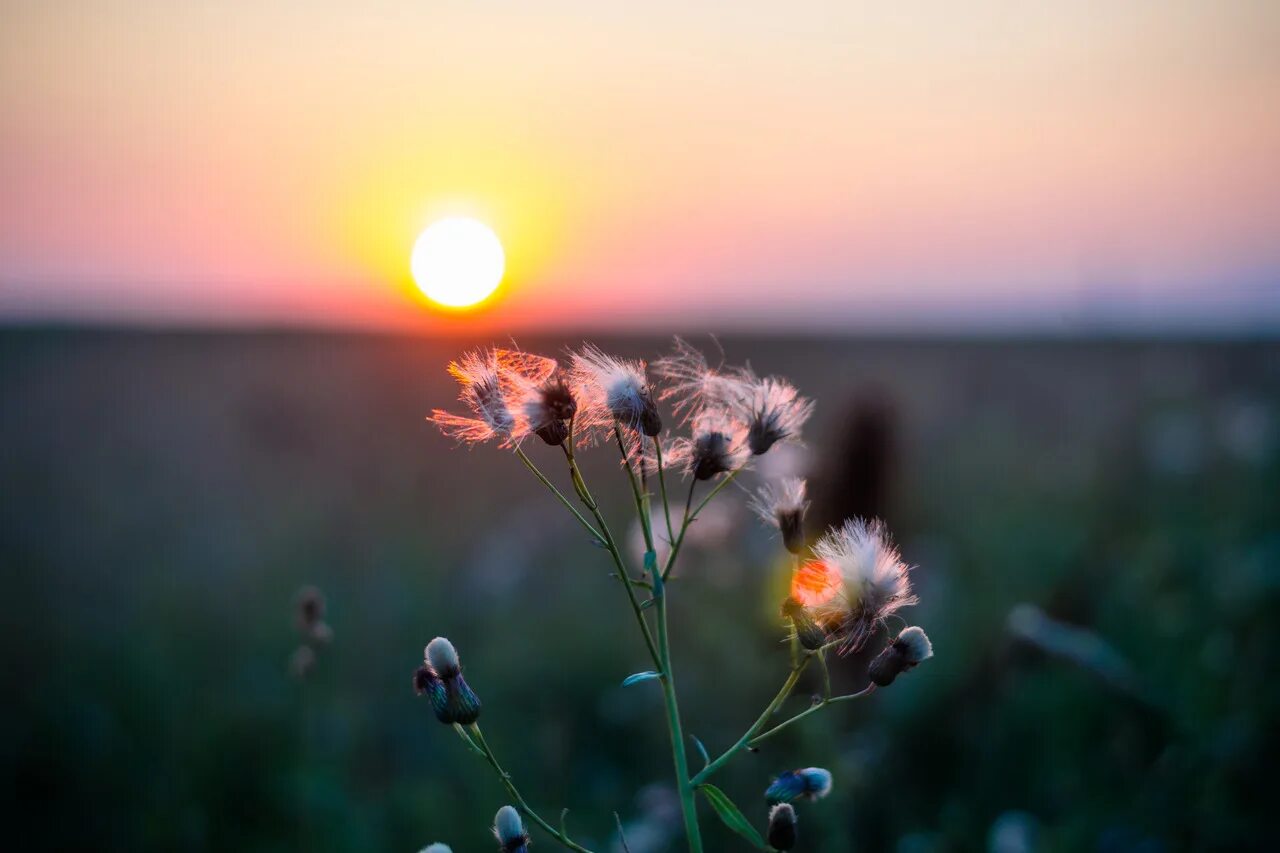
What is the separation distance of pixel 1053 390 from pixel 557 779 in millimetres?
19626

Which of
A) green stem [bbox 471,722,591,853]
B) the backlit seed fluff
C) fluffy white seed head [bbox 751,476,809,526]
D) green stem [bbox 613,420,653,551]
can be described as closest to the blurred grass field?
the backlit seed fluff

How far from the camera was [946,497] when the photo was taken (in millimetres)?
9555

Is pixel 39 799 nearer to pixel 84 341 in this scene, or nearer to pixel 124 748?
pixel 124 748

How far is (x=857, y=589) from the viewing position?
1.57 meters

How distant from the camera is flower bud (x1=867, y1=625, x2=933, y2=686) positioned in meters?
1.62

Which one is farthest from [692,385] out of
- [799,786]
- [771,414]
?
→ [799,786]

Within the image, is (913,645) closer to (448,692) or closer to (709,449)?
(709,449)

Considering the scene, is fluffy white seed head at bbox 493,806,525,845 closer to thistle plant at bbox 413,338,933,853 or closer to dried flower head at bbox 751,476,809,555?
thistle plant at bbox 413,338,933,853

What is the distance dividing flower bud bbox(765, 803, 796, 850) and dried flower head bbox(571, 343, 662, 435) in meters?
0.63

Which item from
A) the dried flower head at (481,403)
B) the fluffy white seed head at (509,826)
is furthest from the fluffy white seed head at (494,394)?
the fluffy white seed head at (509,826)

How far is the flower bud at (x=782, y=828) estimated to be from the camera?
1.58 m

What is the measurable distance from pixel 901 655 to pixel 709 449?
1.53 feet

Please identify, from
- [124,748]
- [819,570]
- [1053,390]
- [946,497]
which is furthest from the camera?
[1053,390]

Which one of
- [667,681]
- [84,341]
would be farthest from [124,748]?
[84,341]
